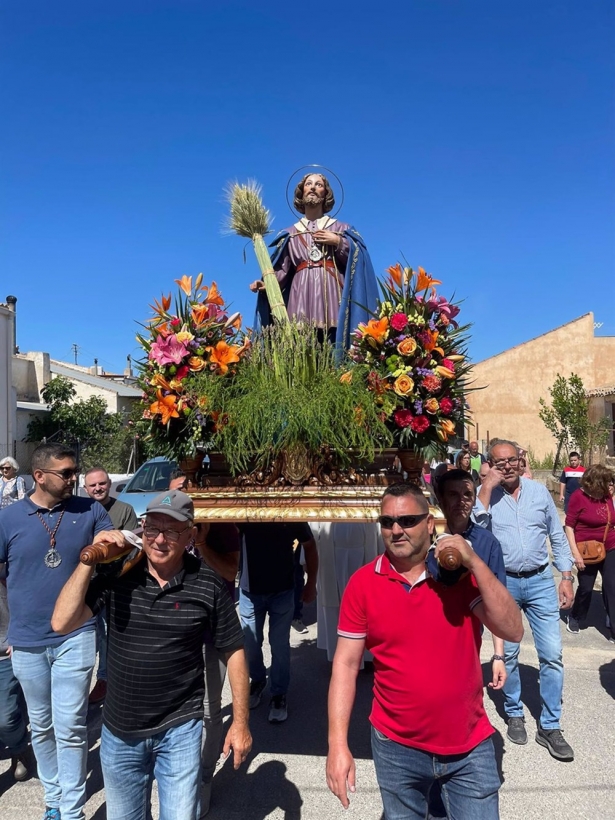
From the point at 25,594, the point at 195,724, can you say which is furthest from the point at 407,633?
the point at 25,594

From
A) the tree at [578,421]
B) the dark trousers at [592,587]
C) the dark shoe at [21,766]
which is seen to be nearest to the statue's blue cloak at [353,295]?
the dark shoe at [21,766]

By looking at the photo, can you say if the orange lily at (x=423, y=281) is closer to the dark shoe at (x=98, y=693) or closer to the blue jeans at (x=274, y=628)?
the blue jeans at (x=274, y=628)

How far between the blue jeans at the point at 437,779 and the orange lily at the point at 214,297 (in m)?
2.25

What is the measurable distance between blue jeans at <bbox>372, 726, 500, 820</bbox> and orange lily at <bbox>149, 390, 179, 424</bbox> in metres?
1.72

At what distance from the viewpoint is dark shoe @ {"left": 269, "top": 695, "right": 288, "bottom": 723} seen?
4.42 metres

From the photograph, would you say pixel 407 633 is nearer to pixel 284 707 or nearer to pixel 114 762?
Result: pixel 114 762

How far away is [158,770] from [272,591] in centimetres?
204

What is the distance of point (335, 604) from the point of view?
5.41 meters

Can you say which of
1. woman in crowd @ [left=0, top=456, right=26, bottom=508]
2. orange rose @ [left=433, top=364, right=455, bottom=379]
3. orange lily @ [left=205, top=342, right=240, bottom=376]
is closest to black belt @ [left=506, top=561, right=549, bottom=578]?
orange rose @ [left=433, top=364, right=455, bottom=379]

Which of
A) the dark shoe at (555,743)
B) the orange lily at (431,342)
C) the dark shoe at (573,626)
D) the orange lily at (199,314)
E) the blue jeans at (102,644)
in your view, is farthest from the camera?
the dark shoe at (573,626)

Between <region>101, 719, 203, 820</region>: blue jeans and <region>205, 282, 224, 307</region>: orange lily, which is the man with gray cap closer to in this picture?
<region>101, 719, 203, 820</region>: blue jeans

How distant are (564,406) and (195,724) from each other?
71.1 ft

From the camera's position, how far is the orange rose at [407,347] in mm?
3020

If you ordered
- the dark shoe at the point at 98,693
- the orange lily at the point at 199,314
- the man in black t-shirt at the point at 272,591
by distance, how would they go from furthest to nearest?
the dark shoe at the point at 98,693 → the man in black t-shirt at the point at 272,591 → the orange lily at the point at 199,314
